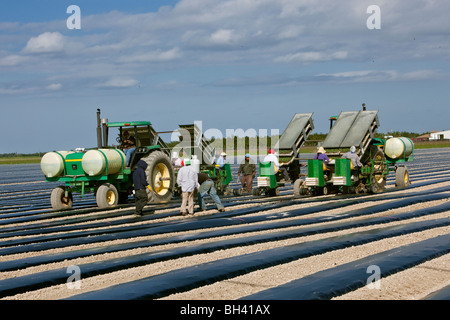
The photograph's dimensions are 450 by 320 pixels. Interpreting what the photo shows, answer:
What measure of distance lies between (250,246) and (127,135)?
8.61 meters

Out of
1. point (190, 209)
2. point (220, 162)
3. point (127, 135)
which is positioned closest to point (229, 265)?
point (190, 209)

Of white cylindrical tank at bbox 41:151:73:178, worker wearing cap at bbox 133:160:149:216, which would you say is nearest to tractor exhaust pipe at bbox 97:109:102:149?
white cylindrical tank at bbox 41:151:73:178

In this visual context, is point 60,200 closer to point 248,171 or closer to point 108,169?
point 108,169

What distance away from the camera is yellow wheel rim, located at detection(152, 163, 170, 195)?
60.2 ft

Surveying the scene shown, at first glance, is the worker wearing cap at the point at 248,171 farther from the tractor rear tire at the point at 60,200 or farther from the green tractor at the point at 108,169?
the tractor rear tire at the point at 60,200

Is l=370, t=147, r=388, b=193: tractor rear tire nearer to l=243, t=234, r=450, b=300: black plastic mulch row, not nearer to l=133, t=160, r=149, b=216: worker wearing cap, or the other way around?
l=133, t=160, r=149, b=216: worker wearing cap

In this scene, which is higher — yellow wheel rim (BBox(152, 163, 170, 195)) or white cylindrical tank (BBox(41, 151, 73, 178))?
white cylindrical tank (BBox(41, 151, 73, 178))

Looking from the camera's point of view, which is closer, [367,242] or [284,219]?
[367,242]

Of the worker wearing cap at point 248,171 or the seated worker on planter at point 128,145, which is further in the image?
the worker wearing cap at point 248,171

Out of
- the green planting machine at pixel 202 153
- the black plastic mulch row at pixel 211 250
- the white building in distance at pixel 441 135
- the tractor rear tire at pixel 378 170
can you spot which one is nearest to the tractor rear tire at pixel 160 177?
the green planting machine at pixel 202 153

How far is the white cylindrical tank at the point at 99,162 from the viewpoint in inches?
656

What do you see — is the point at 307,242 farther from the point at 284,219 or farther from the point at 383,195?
the point at 383,195

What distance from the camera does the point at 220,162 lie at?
2106 centimetres
